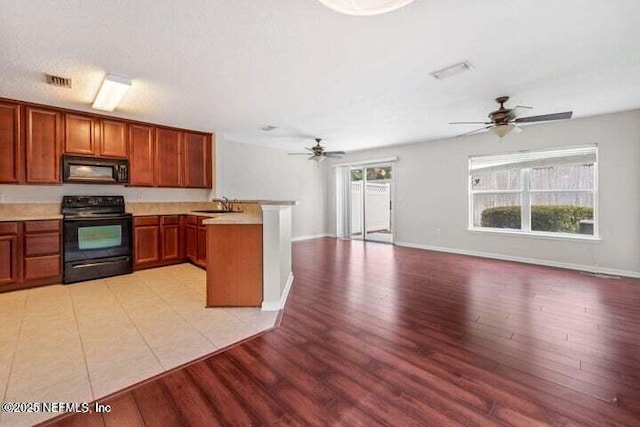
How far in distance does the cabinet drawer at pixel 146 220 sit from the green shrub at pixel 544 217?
6.32m

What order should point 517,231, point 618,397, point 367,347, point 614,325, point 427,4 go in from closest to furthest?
point 618,397, point 427,4, point 367,347, point 614,325, point 517,231

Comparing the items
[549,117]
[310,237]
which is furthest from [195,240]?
[549,117]

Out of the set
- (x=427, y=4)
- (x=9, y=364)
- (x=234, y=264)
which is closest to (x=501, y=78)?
(x=427, y=4)

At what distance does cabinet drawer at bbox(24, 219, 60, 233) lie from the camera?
3.71m

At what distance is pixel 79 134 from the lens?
428 centimetres

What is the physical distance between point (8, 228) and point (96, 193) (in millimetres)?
1253

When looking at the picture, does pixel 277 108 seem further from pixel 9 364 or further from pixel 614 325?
pixel 614 325

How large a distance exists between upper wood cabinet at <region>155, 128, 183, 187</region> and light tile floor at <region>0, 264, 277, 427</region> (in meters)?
2.13

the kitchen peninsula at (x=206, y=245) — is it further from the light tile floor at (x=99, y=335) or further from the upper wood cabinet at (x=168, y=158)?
the upper wood cabinet at (x=168, y=158)

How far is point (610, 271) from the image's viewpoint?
14.6 feet

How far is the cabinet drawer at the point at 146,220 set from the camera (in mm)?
4636

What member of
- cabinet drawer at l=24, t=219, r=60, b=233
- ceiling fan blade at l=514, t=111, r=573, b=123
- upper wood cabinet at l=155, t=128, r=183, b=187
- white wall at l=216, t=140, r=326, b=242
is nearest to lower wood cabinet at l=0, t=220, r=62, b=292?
cabinet drawer at l=24, t=219, r=60, b=233

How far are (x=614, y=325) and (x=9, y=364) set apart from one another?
16.4 ft

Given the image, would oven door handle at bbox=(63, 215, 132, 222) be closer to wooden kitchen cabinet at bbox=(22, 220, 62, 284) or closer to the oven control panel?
wooden kitchen cabinet at bbox=(22, 220, 62, 284)
